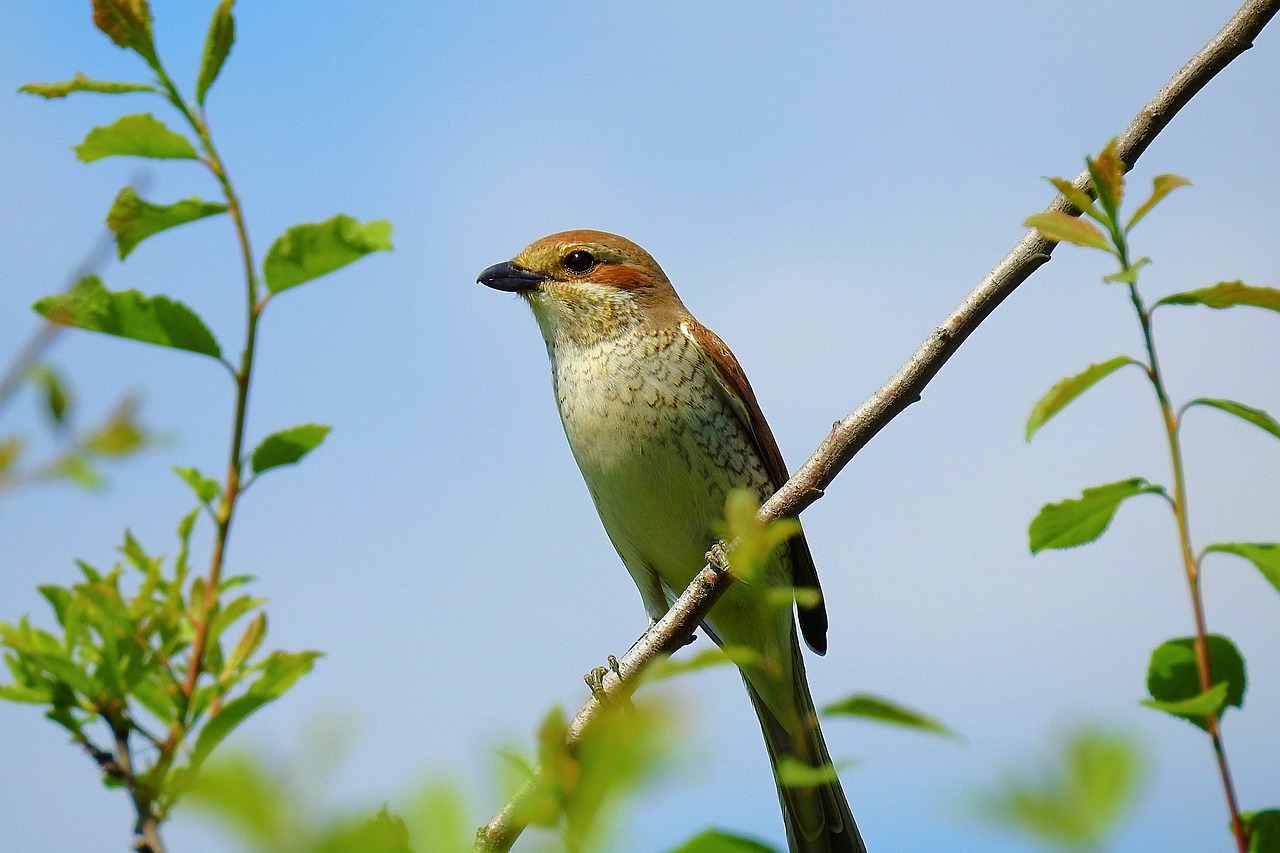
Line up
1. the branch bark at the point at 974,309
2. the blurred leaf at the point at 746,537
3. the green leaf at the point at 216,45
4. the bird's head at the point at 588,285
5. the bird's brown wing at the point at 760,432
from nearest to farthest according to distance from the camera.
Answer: the blurred leaf at the point at 746,537
the green leaf at the point at 216,45
the branch bark at the point at 974,309
the bird's brown wing at the point at 760,432
the bird's head at the point at 588,285

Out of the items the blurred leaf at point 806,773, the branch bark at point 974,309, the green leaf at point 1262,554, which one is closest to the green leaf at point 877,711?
the blurred leaf at point 806,773

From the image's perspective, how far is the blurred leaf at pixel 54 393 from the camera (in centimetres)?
113

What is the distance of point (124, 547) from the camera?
146cm

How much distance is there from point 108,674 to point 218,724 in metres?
0.13

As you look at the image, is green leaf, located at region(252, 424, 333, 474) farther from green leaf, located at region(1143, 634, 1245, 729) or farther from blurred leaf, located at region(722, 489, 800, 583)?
green leaf, located at region(1143, 634, 1245, 729)

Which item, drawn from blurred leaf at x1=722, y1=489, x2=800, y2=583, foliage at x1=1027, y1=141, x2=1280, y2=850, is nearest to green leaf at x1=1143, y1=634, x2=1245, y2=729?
foliage at x1=1027, y1=141, x2=1280, y2=850

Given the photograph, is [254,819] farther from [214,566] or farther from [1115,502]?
[1115,502]

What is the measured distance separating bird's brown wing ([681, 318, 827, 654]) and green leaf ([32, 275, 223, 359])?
15.5 ft

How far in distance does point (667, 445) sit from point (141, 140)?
4335 millimetres

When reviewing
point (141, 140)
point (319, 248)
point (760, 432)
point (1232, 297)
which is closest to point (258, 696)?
point (319, 248)

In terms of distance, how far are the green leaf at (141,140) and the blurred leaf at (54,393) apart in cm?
46

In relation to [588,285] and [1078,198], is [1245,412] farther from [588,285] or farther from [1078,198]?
[588,285]

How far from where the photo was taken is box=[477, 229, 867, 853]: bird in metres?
5.82

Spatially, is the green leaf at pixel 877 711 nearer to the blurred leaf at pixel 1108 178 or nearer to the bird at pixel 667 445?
the blurred leaf at pixel 1108 178
